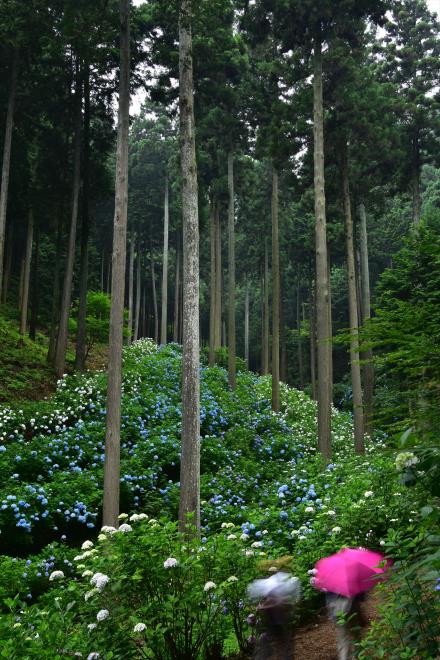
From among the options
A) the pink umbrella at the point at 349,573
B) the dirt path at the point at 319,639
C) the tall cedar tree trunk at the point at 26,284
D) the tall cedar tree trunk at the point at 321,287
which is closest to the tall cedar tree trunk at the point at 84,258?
the tall cedar tree trunk at the point at 26,284

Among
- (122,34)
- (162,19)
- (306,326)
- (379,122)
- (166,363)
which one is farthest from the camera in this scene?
(306,326)

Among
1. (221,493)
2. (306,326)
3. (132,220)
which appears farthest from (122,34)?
(306,326)

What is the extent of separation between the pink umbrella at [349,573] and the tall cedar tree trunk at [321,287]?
892cm

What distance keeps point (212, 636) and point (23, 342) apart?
1612 cm

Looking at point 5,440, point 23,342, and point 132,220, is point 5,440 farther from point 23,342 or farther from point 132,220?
point 132,220

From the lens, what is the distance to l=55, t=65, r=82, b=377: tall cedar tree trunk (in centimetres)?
1623

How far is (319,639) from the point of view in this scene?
4797mm

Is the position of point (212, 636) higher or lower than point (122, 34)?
lower

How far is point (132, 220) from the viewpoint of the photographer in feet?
128

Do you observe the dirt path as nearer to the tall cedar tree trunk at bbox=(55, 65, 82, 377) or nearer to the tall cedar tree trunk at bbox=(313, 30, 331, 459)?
the tall cedar tree trunk at bbox=(313, 30, 331, 459)

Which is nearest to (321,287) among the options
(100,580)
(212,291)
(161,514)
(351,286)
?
(351,286)

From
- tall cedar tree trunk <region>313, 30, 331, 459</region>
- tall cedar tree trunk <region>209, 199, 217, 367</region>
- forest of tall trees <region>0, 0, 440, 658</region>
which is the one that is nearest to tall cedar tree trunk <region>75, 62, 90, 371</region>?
forest of tall trees <region>0, 0, 440, 658</region>

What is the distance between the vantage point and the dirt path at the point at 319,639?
4.48 meters

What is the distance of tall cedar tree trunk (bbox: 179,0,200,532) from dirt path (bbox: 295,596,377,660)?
8.58 feet
